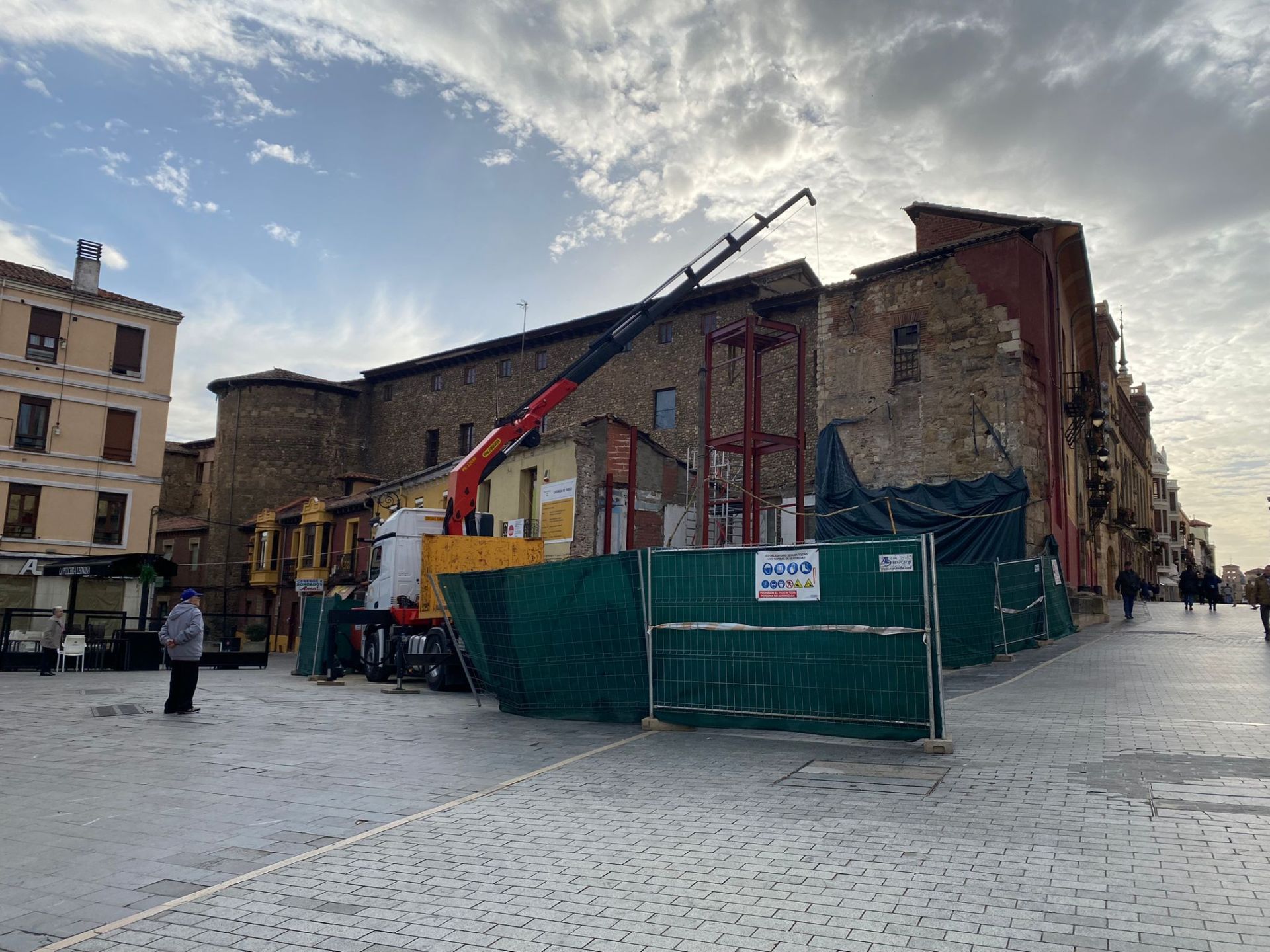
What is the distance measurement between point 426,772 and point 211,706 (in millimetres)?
6852

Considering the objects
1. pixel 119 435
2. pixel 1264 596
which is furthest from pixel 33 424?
pixel 1264 596

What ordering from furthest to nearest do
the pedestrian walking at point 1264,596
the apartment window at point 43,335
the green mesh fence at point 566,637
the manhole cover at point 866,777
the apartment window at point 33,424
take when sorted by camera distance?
the apartment window at point 43,335 → the apartment window at point 33,424 → the pedestrian walking at point 1264,596 → the green mesh fence at point 566,637 → the manhole cover at point 866,777

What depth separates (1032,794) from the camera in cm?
625

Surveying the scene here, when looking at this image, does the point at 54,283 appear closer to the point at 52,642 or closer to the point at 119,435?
the point at 119,435

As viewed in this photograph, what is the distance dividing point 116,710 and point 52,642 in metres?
9.26

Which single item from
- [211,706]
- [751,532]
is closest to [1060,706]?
[211,706]

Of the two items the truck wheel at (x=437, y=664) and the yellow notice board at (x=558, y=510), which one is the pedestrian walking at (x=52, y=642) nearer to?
the truck wheel at (x=437, y=664)

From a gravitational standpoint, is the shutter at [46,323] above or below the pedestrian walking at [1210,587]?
above

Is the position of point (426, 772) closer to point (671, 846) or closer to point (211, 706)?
point (671, 846)

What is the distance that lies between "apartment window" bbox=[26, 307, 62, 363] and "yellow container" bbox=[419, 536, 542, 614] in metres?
23.0

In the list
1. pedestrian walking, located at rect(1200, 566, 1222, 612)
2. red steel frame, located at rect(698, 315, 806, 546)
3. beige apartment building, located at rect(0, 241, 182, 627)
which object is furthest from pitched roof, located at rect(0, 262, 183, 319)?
pedestrian walking, located at rect(1200, 566, 1222, 612)

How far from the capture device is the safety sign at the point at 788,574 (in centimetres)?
841

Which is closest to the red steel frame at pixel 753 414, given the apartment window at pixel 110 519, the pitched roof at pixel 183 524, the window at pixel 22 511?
the apartment window at pixel 110 519

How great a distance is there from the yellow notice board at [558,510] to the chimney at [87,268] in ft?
60.5
